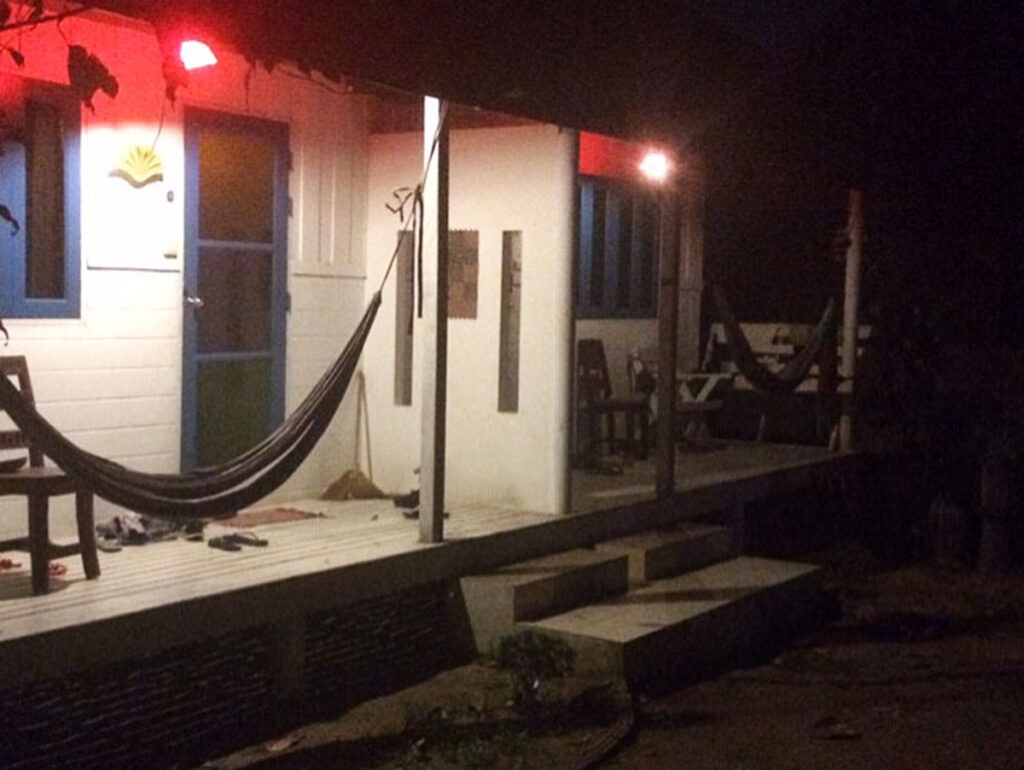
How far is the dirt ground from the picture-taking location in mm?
5727

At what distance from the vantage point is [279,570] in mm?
6137

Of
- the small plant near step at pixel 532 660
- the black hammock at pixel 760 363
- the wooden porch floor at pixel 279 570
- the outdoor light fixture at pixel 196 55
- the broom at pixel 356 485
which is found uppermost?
the outdoor light fixture at pixel 196 55

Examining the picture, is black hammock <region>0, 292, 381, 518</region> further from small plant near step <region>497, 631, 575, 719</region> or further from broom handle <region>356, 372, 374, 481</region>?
broom handle <region>356, 372, 374, 481</region>

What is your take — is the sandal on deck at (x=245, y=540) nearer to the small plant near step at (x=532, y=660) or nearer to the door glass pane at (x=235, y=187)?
the small plant near step at (x=532, y=660)

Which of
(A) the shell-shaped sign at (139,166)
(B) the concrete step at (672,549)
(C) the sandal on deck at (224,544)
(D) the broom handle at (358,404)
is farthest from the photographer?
(D) the broom handle at (358,404)

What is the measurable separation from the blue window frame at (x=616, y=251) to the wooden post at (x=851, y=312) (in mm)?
1479

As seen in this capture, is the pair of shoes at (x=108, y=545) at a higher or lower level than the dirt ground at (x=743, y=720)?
higher

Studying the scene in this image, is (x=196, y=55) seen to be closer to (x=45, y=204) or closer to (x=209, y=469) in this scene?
(x=45, y=204)

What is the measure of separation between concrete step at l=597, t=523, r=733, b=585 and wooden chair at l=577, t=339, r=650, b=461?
1545 mm

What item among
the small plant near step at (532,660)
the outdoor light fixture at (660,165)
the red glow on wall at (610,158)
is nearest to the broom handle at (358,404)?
the outdoor light fixture at (660,165)

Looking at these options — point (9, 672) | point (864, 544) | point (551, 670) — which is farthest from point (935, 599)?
point (9, 672)

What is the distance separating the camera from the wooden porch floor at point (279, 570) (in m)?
5.14

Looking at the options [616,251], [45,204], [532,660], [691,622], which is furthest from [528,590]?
[616,251]

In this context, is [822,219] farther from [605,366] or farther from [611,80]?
[611,80]
